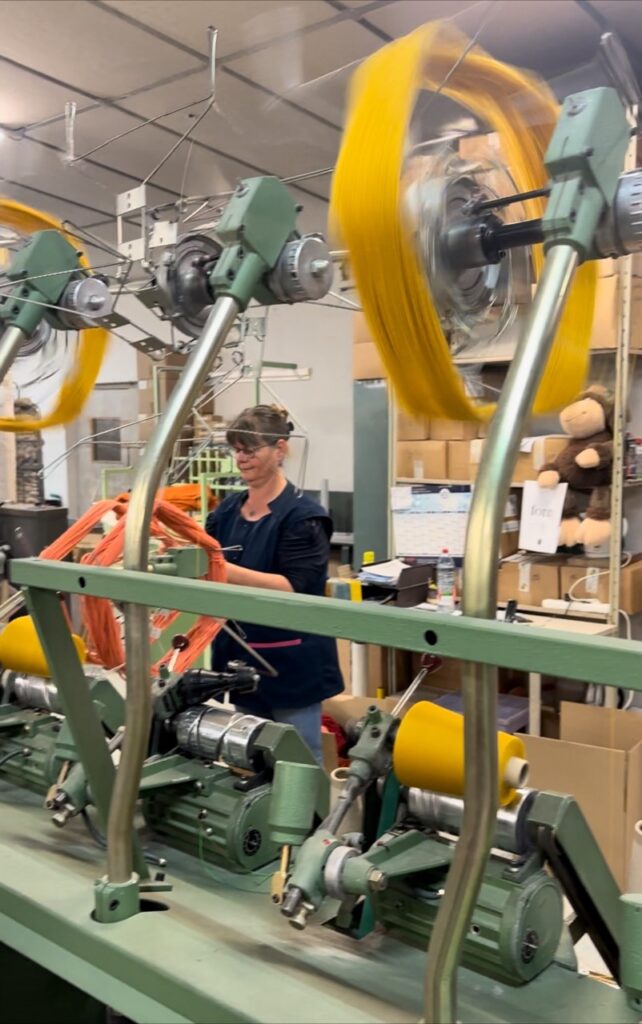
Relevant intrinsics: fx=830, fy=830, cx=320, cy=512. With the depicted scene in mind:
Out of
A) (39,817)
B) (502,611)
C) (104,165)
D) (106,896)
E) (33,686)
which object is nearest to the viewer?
(106,896)

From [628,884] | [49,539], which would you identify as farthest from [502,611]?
[49,539]

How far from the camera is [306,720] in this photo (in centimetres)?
233

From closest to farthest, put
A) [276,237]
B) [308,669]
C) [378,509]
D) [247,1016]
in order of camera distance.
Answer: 1. [247,1016]
2. [276,237]
3. [308,669]
4. [378,509]

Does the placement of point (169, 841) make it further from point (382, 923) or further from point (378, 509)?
point (378, 509)

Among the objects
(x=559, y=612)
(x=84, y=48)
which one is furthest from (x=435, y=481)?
(x=84, y=48)

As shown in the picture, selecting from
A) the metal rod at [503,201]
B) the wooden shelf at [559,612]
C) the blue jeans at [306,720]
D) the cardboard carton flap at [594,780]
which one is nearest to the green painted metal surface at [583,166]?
the metal rod at [503,201]

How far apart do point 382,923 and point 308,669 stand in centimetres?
119

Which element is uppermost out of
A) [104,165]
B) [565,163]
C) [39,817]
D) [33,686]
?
[104,165]

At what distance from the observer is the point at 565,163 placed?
3.12 ft

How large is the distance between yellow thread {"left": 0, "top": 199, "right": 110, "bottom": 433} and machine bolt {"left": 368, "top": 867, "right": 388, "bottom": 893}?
1.37 m

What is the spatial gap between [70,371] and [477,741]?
1.54 m

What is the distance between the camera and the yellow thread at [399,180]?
997 millimetres

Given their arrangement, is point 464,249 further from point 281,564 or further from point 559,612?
point 559,612

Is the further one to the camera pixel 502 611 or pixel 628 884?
pixel 502 611
